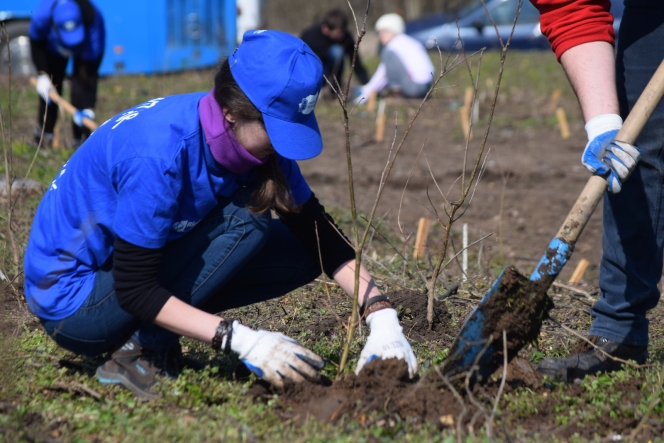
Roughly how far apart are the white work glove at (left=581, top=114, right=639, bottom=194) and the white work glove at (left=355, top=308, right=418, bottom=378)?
2.65 feet

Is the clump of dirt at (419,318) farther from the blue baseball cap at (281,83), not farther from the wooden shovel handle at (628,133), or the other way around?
the blue baseball cap at (281,83)

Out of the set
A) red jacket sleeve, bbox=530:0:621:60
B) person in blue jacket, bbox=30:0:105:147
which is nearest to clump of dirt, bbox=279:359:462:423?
red jacket sleeve, bbox=530:0:621:60

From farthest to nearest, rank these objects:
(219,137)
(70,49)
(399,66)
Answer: (399,66) → (70,49) → (219,137)

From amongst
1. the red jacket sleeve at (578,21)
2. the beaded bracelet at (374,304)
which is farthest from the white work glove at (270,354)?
the red jacket sleeve at (578,21)

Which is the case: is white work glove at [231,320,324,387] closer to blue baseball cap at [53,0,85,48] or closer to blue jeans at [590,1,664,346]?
blue jeans at [590,1,664,346]

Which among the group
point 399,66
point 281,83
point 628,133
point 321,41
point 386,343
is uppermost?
point 321,41

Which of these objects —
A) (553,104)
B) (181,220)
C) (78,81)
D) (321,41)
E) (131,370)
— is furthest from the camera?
(321,41)

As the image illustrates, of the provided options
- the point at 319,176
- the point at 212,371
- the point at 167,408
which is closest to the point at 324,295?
the point at 212,371

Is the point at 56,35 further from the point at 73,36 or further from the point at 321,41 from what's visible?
the point at 321,41

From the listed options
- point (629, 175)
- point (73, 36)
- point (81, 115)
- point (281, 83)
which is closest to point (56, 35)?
point (73, 36)

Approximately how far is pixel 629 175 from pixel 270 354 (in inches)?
50.8

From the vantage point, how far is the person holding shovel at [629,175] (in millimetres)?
2359

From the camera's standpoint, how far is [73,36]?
6383 mm

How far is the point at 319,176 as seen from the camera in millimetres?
6906
